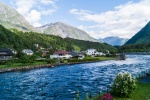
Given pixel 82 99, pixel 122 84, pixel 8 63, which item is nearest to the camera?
pixel 122 84

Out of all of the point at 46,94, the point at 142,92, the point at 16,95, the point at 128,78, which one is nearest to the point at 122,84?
the point at 128,78

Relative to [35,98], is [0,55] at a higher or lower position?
higher

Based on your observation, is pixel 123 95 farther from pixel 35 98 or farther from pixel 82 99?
pixel 35 98

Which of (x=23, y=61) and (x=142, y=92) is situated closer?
(x=142, y=92)

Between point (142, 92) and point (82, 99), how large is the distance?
12.1 metres

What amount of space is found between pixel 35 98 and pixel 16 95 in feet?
21.4

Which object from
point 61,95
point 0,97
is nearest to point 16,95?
point 0,97

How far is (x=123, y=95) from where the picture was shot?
43750 millimetres

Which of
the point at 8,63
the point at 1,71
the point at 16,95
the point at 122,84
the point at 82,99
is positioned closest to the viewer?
the point at 122,84

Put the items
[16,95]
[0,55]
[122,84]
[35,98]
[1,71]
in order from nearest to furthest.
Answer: [122,84] → [35,98] → [16,95] → [1,71] → [0,55]

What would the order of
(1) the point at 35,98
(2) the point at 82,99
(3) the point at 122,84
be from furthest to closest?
(1) the point at 35,98 → (2) the point at 82,99 → (3) the point at 122,84

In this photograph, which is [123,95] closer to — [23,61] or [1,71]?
[1,71]

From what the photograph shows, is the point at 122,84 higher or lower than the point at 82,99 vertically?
higher

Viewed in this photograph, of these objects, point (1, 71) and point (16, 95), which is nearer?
point (16, 95)
